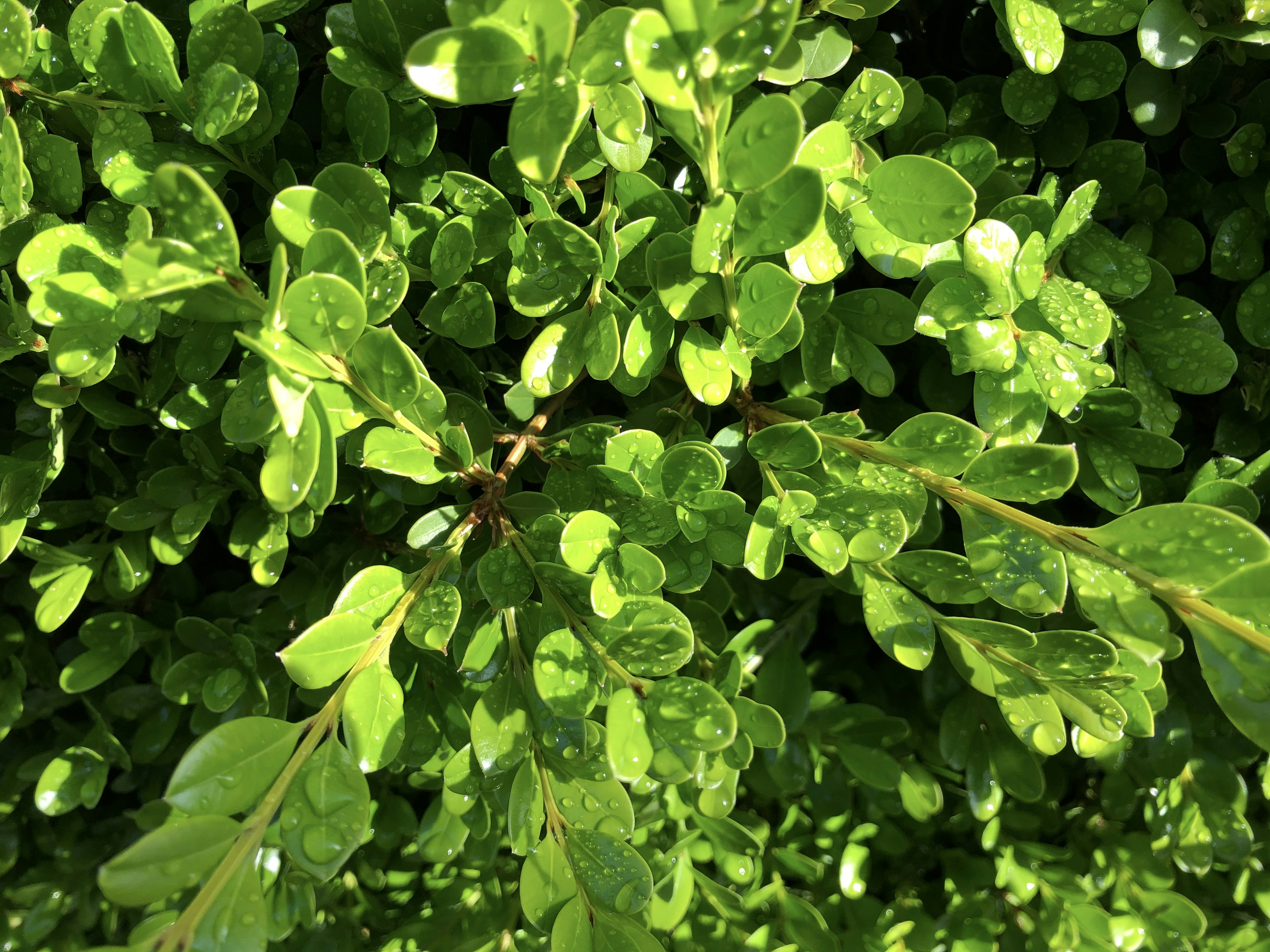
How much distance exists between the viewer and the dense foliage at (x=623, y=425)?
0.58m

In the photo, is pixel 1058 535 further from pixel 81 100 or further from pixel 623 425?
pixel 81 100

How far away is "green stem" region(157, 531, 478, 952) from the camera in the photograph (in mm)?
600

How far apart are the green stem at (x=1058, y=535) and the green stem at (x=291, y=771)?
0.36 metres

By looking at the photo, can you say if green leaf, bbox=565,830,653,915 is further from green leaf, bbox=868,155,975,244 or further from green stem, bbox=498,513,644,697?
green leaf, bbox=868,155,975,244

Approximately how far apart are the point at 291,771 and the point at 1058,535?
66 centimetres

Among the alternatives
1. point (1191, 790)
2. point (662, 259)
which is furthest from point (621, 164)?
point (1191, 790)

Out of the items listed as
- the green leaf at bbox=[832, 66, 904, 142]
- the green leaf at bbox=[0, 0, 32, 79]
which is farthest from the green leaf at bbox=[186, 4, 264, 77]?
the green leaf at bbox=[832, 66, 904, 142]

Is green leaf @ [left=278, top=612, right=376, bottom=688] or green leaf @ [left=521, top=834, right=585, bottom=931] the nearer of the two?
green leaf @ [left=278, top=612, right=376, bottom=688]

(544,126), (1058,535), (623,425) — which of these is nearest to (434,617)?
(623,425)

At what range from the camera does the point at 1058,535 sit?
0.64 meters

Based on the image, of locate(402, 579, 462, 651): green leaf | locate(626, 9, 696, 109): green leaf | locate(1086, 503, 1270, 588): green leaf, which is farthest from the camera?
locate(402, 579, 462, 651): green leaf

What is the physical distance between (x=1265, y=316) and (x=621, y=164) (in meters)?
0.73

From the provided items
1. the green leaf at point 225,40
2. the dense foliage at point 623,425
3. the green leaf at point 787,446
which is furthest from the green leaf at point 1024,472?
the green leaf at point 225,40

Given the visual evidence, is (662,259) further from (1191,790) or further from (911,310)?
(1191,790)
